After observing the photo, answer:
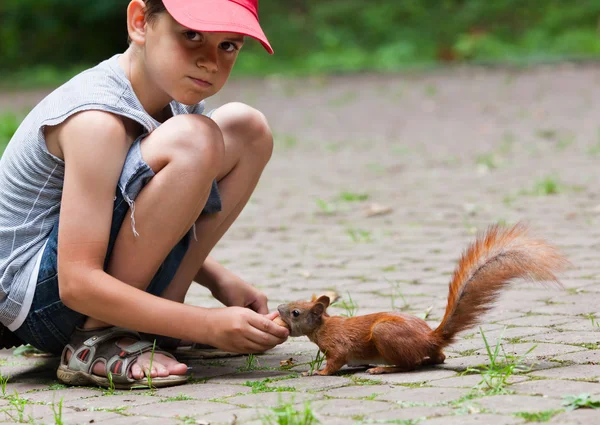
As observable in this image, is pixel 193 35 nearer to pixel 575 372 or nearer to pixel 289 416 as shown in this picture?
pixel 289 416

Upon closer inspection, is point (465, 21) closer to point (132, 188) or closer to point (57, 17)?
point (57, 17)

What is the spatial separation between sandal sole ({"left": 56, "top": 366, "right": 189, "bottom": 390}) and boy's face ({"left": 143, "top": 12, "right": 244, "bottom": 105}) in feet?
2.69

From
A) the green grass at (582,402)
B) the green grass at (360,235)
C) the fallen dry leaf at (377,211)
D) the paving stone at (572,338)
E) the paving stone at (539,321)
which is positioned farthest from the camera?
the fallen dry leaf at (377,211)

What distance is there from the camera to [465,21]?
59.2 ft

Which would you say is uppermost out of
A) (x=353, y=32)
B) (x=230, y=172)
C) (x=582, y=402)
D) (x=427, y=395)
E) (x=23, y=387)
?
(x=353, y=32)

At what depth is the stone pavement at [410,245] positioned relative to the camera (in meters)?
2.52

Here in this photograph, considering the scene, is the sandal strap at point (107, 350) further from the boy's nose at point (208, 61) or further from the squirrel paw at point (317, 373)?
the boy's nose at point (208, 61)

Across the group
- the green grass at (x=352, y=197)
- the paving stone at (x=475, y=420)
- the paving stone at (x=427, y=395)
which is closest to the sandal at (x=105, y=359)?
the paving stone at (x=427, y=395)

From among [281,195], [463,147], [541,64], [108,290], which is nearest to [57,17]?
[541,64]

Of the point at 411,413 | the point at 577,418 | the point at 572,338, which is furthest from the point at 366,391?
the point at 572,338

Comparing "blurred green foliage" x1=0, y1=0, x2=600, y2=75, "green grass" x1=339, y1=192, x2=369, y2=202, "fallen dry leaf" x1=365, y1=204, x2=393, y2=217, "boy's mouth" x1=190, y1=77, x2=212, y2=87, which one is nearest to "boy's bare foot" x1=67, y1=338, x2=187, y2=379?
"boy's mouth" x1=190, y1=77, x2=212, y2=87

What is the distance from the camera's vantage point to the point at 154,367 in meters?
2.91

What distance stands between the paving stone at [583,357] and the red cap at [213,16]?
4.11 feet

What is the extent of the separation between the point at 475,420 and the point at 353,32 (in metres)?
17.2
